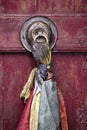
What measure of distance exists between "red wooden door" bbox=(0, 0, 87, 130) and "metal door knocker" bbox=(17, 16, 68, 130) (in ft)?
0.09

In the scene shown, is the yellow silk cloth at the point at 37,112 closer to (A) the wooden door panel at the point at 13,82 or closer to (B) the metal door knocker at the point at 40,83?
(B) the metal door knocker at the point at 40,83

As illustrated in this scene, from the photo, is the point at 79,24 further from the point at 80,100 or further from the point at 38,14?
the point at 80,100

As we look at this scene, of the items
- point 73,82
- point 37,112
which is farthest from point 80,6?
point 37,112

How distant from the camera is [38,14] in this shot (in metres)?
2.05

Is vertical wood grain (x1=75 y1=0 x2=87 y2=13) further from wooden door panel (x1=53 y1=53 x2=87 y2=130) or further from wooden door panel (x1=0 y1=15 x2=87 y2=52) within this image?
wooden door panel (x1=53 y1=53 x2=87 y2=130)

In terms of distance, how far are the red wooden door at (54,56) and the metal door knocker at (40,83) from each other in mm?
29

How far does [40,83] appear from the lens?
199 centimetres

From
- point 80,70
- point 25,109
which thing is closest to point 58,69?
point 80,70

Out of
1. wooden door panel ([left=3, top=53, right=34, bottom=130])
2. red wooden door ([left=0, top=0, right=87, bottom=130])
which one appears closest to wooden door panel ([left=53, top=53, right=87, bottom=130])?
red wooden door ([left=0, top=0, right=87, bottom=130])

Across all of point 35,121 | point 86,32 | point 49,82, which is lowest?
point 35,121

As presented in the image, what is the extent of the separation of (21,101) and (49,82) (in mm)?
168

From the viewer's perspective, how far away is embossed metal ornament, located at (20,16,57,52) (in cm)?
201

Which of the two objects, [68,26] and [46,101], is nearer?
[46,101]

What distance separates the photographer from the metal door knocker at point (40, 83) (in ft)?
6.34
